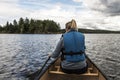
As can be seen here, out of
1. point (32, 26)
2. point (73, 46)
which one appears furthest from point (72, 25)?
point (32, 26)

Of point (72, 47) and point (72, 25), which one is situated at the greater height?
point (72, 25)

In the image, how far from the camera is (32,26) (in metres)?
155

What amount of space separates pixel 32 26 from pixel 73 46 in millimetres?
148530

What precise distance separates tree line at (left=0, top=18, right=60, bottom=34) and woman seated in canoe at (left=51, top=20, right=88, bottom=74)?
14781 cm

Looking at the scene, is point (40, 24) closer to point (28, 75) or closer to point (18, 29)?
point (18, 29)

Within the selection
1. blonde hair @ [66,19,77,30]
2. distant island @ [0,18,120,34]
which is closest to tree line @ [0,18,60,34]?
distant island @ [0,18,120,34]

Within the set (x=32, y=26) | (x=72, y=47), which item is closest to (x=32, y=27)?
(x=32, y=26)

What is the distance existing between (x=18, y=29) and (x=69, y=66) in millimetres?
158241

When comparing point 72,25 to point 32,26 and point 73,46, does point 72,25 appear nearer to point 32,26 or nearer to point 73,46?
point 73,46

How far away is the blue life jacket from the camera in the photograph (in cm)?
786

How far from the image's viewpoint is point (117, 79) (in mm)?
14242

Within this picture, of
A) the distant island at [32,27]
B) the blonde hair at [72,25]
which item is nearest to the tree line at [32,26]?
the distant island at [32,27]

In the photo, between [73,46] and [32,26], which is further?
[32,26]

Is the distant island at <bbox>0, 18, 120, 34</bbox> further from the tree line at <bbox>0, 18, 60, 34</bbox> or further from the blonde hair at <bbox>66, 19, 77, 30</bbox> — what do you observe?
the blonde hair at <bbox>66, 19, 77, 30</bbox>
